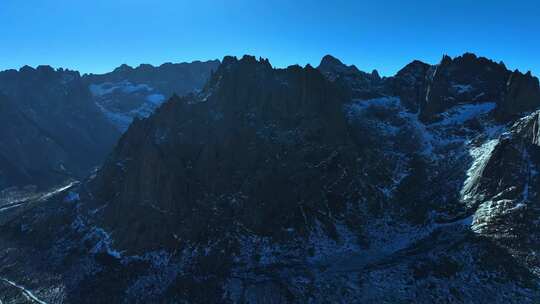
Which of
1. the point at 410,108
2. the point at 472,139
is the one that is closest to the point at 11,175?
the point at 410,108

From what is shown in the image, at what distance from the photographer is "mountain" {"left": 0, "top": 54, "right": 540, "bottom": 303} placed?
59219mm

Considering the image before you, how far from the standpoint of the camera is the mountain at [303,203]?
59.2m

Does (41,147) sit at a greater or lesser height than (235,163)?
lesser

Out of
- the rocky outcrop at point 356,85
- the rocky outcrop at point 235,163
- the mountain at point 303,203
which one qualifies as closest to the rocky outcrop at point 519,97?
the mountain at point 303,203

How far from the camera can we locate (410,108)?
103 metres

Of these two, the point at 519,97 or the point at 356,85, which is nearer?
the point at 519,97

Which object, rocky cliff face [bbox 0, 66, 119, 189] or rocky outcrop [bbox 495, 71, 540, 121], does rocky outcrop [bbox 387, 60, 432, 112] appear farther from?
rocky cliff face [bbox 0, 66, 119, 189]

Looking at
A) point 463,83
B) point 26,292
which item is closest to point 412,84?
point 463,83

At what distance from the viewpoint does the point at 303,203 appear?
75312 millimetres

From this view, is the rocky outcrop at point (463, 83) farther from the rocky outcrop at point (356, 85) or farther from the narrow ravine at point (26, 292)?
the narrow ravine at point (26, 292)

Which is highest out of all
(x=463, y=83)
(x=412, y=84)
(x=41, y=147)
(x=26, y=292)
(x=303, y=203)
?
(x=463, y=83)

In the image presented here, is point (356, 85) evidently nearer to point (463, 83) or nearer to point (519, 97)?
point (463, 83)

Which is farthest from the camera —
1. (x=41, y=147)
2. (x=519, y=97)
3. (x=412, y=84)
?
(x=41, y=147)

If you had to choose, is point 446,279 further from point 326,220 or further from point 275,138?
point 275,138
